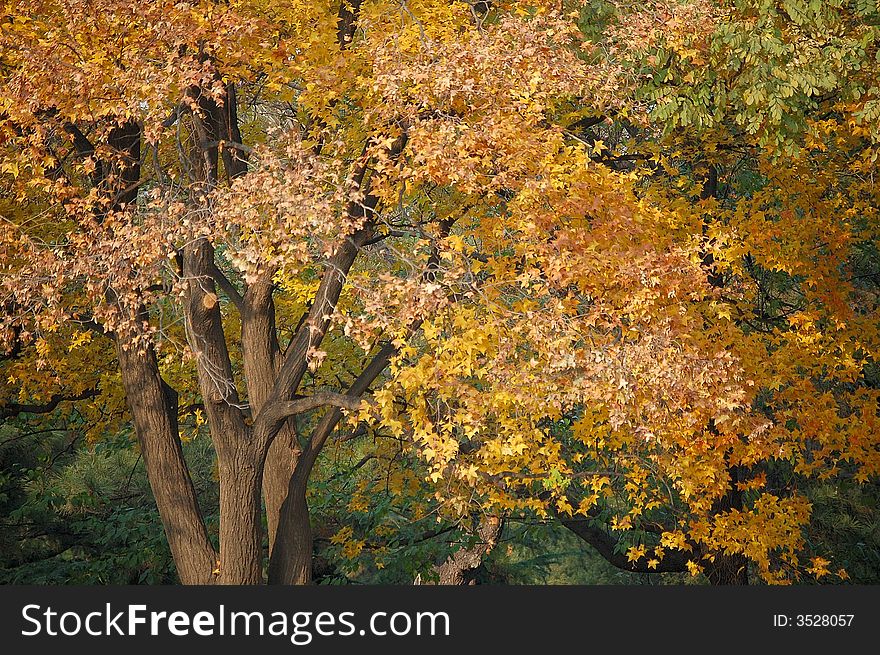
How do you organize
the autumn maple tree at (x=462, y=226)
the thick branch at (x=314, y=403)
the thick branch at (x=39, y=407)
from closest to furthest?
the autumn maple tree at (x=462, y=226)
the thick branch at (x=314, y=403)
the thick branch at (x=39, y=407)

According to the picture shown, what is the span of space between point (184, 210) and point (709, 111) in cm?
580

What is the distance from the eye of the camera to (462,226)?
43.3 ft

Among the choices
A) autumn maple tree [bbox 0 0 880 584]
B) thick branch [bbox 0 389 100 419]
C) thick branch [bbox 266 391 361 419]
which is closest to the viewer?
autumn maple tree [bbox 0 0 880 584]

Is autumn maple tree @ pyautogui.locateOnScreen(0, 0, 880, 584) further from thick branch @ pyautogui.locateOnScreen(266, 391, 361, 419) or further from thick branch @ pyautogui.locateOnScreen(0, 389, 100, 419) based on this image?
thick branch @ pyautogui.locateOnScreen(0, 389, 100, 419)

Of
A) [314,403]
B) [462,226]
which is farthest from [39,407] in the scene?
[462,226]

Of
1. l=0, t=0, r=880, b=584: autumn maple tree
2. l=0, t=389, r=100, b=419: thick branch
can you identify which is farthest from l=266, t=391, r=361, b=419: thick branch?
l=0, t=389, r=100, b=419: thick branch

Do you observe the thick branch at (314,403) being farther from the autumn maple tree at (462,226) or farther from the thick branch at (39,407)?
the thick branch at (39,407)

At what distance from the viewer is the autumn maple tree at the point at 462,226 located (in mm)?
9500

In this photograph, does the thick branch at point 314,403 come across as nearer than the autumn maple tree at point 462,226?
No

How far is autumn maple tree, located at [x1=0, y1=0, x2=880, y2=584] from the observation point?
Answer: 9500 millimetres

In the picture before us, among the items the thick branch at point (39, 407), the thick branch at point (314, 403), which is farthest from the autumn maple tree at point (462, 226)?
the thick branch at point (39, 407)

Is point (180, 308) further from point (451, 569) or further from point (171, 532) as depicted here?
point (451, 569)

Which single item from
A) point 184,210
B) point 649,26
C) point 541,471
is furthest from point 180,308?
point 649,26

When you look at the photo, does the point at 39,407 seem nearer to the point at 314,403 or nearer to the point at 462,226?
the point at 314,403
